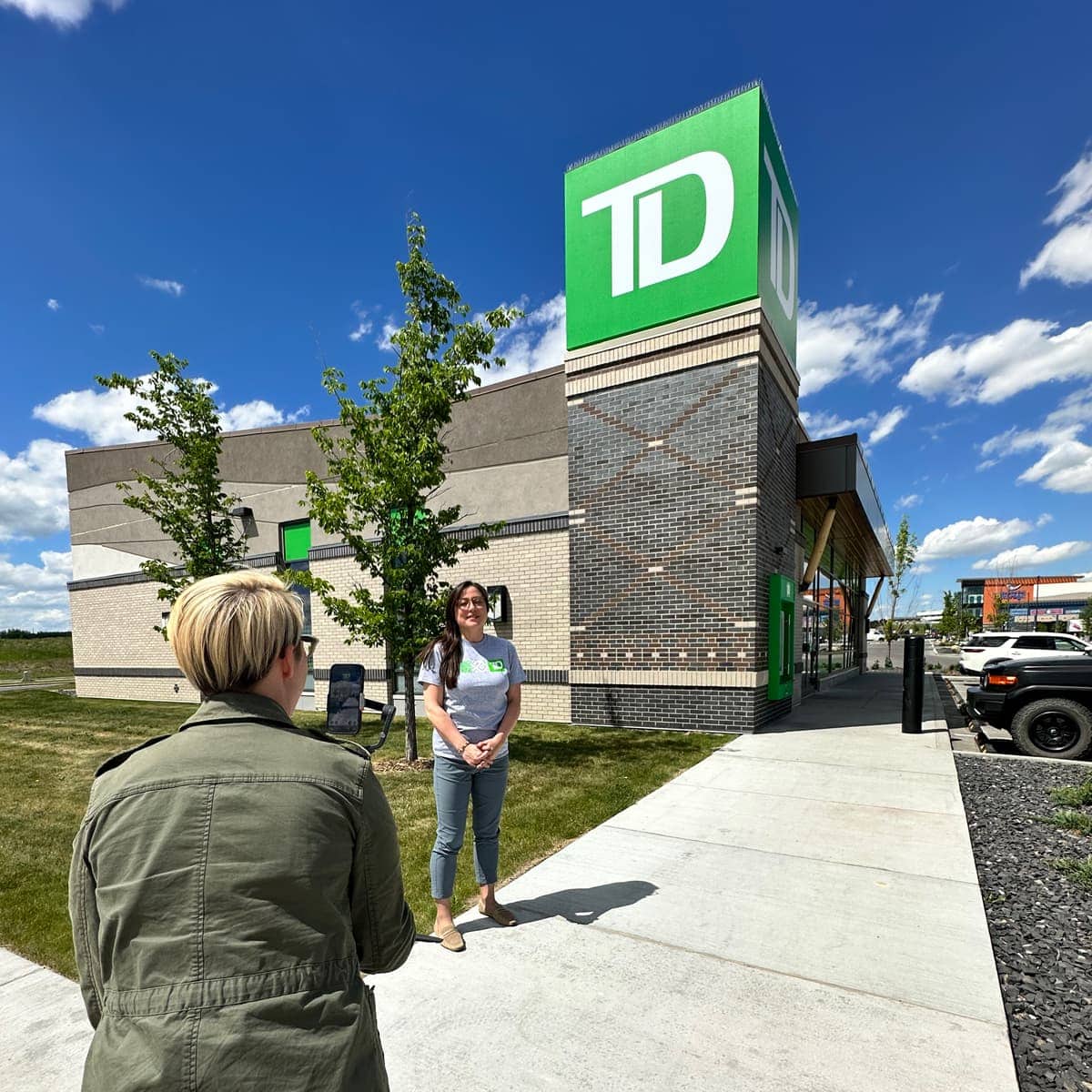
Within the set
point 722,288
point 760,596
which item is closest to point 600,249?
point 722,288

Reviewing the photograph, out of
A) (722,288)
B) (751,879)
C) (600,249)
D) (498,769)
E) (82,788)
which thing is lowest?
(82,788)

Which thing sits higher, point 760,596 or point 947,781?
point 760,596

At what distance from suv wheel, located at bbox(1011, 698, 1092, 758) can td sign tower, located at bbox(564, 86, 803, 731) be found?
3114 mm

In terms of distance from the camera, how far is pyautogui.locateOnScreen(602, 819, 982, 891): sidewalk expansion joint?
406 centimetres

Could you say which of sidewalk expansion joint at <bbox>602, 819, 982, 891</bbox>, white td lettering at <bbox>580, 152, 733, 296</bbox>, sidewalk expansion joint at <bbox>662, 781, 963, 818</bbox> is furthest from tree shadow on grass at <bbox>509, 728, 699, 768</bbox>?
white td lettering at <bbox>580, 152, 733, 296</bbox>

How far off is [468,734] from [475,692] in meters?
0.25

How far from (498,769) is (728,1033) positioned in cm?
157

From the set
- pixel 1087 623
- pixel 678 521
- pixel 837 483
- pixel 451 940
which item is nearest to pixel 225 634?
pixel 451 940

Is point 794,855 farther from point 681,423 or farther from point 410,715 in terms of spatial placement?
point 681,423

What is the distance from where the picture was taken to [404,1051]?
2.48m

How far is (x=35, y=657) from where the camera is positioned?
132ft

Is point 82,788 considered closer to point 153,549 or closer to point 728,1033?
point 728,1033

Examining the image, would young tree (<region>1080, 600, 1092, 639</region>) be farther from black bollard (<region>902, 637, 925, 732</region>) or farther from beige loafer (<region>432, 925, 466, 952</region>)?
beige loafer (<region>432, 925, 466, 952</region>)

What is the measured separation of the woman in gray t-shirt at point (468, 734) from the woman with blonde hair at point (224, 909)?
6.93 ft
